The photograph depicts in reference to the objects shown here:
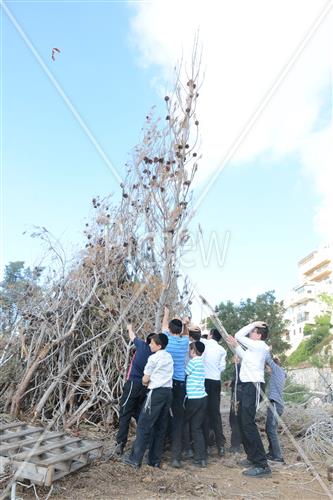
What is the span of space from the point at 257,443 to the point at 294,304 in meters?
48.1

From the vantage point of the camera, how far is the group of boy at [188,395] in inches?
207

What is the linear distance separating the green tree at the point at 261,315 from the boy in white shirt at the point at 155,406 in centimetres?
1331

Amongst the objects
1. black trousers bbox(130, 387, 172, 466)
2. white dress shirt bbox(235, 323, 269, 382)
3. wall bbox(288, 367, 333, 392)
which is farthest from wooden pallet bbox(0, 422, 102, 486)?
wall bbox(288, 367, 333, 392)

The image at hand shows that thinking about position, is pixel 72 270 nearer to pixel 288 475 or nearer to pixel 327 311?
pixel 288 475

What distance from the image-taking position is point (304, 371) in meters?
23.8

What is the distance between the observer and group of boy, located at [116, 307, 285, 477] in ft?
17.2

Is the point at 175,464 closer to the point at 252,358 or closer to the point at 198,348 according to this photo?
the point at 198,348

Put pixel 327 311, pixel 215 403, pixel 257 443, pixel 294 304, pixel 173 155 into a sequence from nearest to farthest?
pixel 257 443 < pixel 215 403 < pixel 173 155 < pixel 327 311 < pixel 294 304

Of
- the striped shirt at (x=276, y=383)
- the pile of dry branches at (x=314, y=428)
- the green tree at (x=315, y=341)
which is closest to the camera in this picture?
the striped shirt at (x=276, y=383)

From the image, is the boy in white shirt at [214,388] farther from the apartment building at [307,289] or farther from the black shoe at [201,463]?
the apartment building at [307,289]

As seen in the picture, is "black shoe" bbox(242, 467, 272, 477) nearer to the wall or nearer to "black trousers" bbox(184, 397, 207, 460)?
"black trousers" bbox(184, 397, 207, 460)

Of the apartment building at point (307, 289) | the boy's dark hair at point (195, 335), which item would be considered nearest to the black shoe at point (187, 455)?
the boy's dark hair at point (195, 335)

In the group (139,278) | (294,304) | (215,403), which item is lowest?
(215,403)

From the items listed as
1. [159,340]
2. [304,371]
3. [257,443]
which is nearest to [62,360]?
[159,340]
